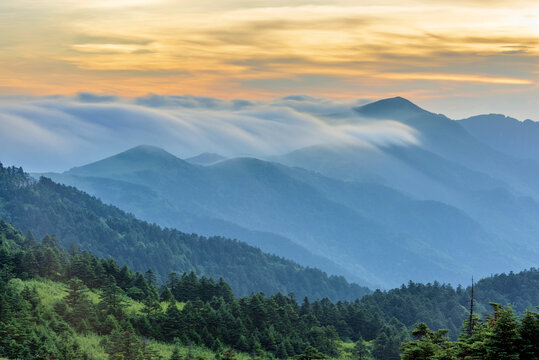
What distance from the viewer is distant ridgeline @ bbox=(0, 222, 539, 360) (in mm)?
69000

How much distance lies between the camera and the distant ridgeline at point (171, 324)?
69000 millimetres

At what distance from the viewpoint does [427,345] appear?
67.6 meters

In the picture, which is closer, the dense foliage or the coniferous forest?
the dense foliage

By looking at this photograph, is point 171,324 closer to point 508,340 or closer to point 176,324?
point 176,324

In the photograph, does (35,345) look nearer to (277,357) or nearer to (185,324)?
(185,324)

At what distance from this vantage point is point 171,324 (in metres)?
115

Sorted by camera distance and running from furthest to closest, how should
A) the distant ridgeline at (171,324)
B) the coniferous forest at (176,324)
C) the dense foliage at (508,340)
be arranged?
the distant ridgeline at (171,324) → the coniferous forest at (176,324) → the dense foliage at (508,340)

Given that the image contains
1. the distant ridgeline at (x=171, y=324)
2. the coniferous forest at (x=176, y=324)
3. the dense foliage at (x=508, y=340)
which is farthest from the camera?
the distant ridgeline at (x=171, y=324)

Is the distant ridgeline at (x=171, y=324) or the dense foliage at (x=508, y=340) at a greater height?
the dense foliage at (x=508, y=340)

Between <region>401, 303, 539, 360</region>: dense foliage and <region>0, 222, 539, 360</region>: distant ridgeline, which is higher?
<region>401, 303, 539, 360</region>: dense foliage

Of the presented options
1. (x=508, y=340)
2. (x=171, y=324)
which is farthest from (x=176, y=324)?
(x=508, y=340)

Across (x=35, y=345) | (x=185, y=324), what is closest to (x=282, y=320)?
(x=185, y=324)

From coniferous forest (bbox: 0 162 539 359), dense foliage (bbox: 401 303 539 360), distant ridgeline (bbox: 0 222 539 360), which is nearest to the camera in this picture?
dense foliage (bbox: 401 303 539 360)

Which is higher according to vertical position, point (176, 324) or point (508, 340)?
point (508, 340)
